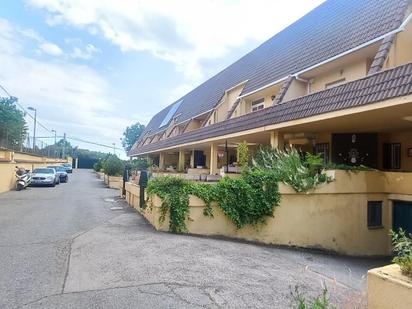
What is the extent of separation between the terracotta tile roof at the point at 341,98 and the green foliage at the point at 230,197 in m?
2.65

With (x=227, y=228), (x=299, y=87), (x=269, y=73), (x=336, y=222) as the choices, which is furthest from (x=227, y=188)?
(x=269, y=73)

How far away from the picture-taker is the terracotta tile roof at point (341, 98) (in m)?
8.36

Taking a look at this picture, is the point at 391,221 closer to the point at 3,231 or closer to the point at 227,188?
the point at 227,188

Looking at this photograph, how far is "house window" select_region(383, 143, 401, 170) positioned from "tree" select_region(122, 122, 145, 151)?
75.5 meters

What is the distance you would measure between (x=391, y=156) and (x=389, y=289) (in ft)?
Answer: 39.5

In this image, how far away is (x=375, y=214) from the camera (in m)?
12.0

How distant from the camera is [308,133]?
14094 mm

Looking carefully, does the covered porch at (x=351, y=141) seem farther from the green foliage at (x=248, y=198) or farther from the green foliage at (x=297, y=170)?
the green foliage at (x=248, y=198)

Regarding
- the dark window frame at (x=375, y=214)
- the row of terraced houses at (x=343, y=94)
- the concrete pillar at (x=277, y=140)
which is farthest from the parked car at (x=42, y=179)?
the dark window frame at (x=375, y=214)

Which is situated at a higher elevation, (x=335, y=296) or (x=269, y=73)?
(x=269, y=73)

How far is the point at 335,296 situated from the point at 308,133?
9.06 meters

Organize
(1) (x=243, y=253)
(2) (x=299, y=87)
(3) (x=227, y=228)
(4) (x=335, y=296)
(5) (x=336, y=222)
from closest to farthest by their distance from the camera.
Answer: (4) (x=335, y=296)
(1) (x=243, y=253)
(3) (x=227, y=228)
(5) (x=336, y=222)
(2) (x=299, y=87)

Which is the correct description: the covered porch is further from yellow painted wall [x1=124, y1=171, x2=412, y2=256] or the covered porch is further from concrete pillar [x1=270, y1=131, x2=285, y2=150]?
yellow painted wall [x1=124, y1=171, x2=412, y2=256]

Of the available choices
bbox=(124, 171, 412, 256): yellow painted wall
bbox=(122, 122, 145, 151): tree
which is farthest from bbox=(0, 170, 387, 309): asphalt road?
bbox=(122, 122, 145, 151): tree
